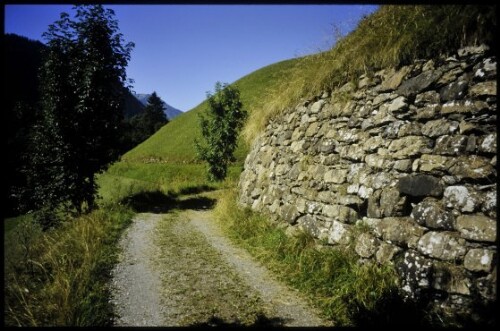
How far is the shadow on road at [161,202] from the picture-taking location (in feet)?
44.3

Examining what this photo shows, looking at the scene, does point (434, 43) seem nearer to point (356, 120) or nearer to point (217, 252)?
point (356, 120)

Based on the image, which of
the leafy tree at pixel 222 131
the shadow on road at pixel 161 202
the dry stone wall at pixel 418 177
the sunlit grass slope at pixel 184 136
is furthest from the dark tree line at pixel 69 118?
the sunlit grass slope at pixel 184 136

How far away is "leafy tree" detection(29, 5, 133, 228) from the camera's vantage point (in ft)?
36.4

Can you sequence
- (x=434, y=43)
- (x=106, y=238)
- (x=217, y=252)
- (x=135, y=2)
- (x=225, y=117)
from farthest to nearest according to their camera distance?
(x=225, y=117) < (x=106, y=238) < (x=217, y=252) < (x=434, y=43) < (x=135, y=2)

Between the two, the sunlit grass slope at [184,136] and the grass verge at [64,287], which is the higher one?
the sunlit grass slope at [184,136]

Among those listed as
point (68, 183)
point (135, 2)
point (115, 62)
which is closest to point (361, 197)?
point (135, 2)

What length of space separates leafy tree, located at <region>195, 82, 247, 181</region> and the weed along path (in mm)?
14336

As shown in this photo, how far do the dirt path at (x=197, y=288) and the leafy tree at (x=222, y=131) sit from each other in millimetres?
14351

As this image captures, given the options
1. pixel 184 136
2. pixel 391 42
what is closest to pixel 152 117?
pixel 184 136

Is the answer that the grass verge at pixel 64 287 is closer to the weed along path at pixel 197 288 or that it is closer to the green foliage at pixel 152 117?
the weed along path at pixel 197 288

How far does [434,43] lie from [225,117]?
1871 cm

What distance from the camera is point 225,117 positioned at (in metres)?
23.0

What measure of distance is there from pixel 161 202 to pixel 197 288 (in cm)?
1076

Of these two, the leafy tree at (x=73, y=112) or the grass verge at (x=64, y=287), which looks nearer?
the grass verge at (x=64, y=287)
